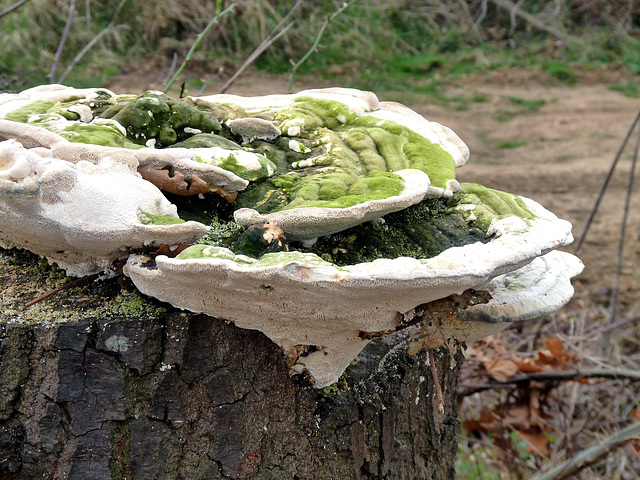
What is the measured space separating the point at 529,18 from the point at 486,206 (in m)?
10.9

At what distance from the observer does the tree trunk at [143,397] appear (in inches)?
60.7

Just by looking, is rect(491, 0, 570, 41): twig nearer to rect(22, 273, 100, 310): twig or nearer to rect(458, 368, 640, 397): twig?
rect(458, 368, 640, 397): twig

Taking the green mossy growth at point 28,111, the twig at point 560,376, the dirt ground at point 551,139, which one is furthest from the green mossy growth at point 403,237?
the dirt ground at point 551,139

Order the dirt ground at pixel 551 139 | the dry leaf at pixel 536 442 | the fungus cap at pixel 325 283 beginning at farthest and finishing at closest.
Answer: the dirt ground at pixel 551 139 → the dry leaf at pixel 536 442 → the fungus cap at pixel 325 283

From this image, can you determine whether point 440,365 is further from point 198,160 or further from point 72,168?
point 72,168

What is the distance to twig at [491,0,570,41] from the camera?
11240 millimetres

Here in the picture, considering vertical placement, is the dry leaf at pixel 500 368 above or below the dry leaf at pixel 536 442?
above

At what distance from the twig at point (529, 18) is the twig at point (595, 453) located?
10.0m

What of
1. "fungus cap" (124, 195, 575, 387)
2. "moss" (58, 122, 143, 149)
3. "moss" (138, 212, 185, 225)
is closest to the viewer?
"fungus cap" (124, 195, 575, 387)

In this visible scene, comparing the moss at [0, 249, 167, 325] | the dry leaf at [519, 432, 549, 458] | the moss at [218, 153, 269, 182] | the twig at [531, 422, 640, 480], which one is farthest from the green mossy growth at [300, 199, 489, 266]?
the dry leaf at [519, 432, 549, 458]

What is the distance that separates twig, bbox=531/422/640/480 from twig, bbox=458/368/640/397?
56cm

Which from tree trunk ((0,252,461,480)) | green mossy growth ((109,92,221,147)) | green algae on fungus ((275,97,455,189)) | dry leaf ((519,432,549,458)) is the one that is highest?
green mossy growth ((109,92,221,147))

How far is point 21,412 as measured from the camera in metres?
1.58

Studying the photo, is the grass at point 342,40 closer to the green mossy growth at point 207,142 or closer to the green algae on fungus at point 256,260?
the green mossy growth at point 207,142
